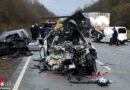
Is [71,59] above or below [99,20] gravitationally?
below

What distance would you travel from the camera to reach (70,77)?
680 cm

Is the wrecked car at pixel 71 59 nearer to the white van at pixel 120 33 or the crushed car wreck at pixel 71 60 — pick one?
the crushed car wreck at pixel 71 60

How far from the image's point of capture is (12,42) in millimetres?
11508

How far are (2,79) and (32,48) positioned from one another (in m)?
6.59

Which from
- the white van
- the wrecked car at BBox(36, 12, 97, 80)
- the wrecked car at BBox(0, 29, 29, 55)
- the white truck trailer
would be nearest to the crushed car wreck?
the wrecked car at BBox(36, 12, 97, 80)

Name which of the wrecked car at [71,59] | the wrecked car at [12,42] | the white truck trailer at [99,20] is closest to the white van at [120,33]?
the white truck trailer at [99,20]

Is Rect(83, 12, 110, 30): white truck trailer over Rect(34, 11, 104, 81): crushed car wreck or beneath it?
over

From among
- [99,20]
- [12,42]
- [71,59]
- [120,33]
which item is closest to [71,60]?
[71,59]

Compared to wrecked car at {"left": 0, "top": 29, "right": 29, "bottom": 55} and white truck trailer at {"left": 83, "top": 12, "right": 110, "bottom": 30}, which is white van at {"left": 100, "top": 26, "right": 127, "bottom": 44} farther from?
wrecked car at {"left": 0, "top": 29, "right": 29, "bottom": 55}

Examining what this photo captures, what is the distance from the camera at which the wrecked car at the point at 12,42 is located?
1133 centimetres

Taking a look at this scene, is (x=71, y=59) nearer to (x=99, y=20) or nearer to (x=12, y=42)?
(x=12, y=42)

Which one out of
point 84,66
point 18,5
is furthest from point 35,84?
point 18,5

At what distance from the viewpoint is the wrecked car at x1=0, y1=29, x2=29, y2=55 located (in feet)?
37.2

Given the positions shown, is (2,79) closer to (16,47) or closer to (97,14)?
(16,47)
